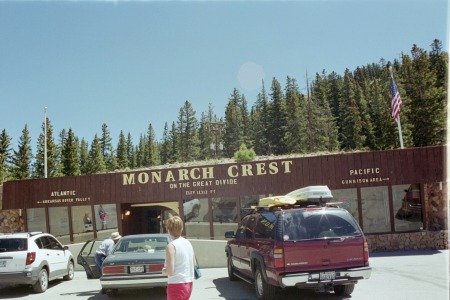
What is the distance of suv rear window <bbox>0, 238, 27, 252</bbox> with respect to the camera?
10039mm

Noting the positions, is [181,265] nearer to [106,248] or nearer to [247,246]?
[247,246]

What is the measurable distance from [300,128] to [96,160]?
4590 cm

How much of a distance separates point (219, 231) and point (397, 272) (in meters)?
8.97

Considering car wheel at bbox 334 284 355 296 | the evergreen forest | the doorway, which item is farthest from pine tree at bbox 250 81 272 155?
car wheel at bbox 334 284 355 296

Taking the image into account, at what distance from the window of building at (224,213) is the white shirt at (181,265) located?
43.1ft

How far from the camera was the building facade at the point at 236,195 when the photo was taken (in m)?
16.8

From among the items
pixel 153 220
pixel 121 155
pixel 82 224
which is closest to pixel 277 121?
pixel 121 155

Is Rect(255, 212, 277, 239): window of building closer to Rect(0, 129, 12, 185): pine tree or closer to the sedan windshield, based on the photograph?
the sedan windshield

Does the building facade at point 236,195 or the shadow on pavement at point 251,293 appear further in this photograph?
the building facade at point 236,195

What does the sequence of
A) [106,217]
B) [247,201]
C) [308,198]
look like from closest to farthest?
[308,198], [247,201], [106,217]

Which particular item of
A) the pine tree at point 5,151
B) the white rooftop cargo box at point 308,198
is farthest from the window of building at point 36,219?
the pine tree at point 5,151

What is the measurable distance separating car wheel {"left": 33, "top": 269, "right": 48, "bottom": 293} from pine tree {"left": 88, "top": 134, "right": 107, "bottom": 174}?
80275mm

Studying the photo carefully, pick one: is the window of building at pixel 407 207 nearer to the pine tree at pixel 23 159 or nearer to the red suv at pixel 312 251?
the red suv at pixel 312 251

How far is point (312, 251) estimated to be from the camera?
7.41 meters
